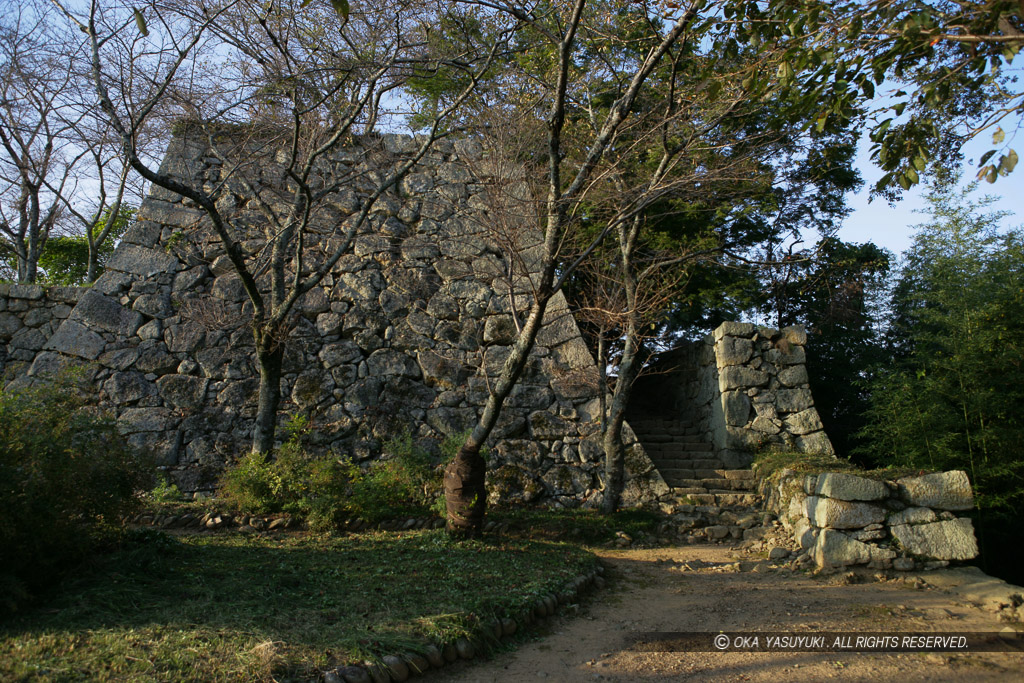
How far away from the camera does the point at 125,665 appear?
272cm

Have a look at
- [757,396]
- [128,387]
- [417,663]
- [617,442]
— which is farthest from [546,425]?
[128,387]

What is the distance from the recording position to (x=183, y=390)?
7.51 meters

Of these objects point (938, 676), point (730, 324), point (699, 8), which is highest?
point (699, 8)

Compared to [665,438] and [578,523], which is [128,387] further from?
[665,438]

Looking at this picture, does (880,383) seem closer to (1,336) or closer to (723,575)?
(723,575)

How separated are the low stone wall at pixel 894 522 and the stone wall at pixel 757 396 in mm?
2450

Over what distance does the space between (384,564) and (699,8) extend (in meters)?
4.86

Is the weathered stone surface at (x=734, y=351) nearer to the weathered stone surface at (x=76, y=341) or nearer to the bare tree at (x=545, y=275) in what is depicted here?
the bare tree at (x=545, y=275)

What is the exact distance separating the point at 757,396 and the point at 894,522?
3.15 meters

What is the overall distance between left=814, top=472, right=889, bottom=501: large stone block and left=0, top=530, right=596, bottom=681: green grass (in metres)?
2.32

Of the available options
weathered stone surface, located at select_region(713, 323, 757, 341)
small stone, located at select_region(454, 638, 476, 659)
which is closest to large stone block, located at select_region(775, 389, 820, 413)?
weathered stone surface, located at select_region(713, 323, 757, 341)

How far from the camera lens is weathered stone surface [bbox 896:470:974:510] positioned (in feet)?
17.5

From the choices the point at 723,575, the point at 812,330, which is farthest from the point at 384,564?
the point at 812,330

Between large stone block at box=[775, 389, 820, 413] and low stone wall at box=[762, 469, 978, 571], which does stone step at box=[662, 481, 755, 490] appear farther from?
low stone wall at box=[762, 469, 978, 571]
